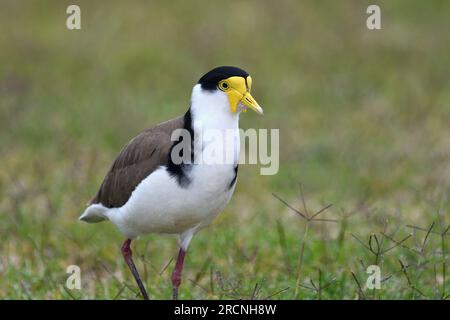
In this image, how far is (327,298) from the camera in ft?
16.0

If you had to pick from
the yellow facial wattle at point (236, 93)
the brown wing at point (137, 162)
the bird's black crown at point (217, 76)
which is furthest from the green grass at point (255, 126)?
the bird's black crown at point (217, 76)

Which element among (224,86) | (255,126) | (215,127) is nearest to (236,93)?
(224,86)

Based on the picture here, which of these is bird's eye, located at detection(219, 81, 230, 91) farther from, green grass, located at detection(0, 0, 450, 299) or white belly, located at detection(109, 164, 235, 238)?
green grass, located at detection(0, 0, 450, 299)

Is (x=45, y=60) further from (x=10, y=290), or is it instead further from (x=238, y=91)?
(x=238, y=91)

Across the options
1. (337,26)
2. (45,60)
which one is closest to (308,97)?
(337,26)

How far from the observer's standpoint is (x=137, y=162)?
4.35 metres

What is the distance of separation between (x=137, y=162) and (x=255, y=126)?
456 centimetres

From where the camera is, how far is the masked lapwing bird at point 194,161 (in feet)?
13.2

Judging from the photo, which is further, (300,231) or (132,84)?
(132,84)

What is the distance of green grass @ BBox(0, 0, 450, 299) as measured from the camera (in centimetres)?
536

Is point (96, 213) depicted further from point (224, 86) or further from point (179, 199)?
point (224, 86)

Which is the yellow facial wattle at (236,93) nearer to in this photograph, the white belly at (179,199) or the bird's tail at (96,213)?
the white belly at (179,199)

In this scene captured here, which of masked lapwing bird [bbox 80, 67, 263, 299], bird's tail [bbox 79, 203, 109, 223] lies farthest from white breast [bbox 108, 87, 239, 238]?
bird's tail [bbox 79, 203, 109, 223]

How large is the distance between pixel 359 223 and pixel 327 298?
152 centimetres
